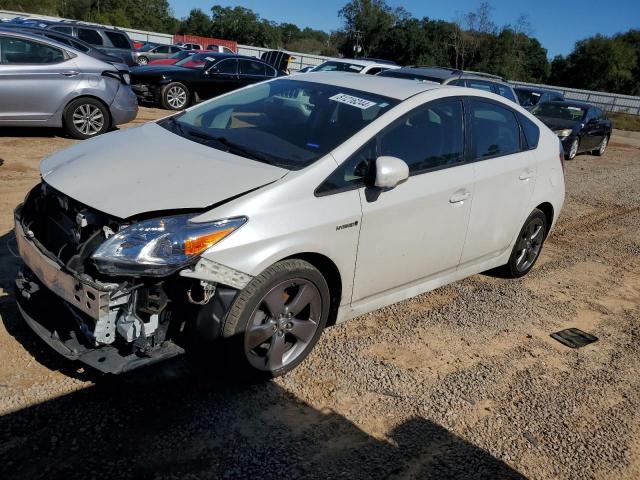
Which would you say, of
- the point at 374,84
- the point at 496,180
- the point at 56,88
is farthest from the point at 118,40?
the point at 496,180

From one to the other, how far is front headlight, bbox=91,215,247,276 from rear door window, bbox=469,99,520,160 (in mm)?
2364

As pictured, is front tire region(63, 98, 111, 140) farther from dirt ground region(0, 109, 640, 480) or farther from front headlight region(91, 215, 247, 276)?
front headlight region(91, 215, 247, 276)

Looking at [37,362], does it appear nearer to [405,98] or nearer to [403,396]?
[403,396]

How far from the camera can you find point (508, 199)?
15.3ft

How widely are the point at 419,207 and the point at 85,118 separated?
6.78 meters

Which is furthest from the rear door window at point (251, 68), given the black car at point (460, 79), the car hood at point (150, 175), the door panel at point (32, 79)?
the car hood at point (150, 175)

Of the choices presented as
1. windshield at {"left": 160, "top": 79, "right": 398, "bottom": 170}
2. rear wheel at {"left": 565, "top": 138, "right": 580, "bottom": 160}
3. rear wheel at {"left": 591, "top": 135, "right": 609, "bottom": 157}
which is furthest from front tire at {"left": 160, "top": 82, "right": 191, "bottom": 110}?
rear wheel at {"left": 591, "top": 135, "right": 609, "bottom": 157}

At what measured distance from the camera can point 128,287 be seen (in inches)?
109

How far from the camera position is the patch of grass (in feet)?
97.1

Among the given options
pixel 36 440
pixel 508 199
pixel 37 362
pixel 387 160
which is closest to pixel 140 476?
pixel 36 440

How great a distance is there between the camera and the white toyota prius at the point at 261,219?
284 centimetres

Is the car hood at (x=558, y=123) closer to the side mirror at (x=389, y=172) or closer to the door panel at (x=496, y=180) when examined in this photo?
the door panel at (x=496, y=180)

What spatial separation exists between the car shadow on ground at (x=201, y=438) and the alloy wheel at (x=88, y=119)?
628 cm

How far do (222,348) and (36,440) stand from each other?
3.12 ft
